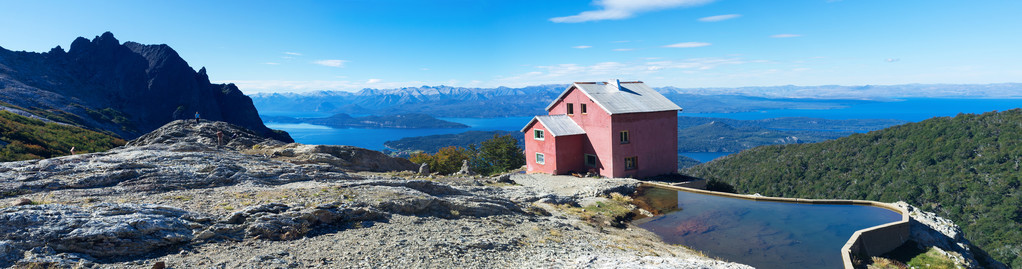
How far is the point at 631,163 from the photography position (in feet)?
98.0

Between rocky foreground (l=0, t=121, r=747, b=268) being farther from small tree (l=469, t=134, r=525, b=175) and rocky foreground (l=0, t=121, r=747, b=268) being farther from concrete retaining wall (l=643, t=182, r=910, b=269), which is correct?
small tree (l=469, t=134, r=525, b=175)

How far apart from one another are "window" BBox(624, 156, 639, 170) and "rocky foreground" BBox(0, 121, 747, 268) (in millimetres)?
11200

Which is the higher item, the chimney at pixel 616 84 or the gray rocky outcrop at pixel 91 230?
the chimney at pixel 616 84

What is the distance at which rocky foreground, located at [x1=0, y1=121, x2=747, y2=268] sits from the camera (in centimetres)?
888

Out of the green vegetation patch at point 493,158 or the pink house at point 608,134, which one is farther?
the green vegetation patch at point 493,158

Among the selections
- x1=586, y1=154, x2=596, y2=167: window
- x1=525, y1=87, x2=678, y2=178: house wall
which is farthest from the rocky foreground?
x1=586, y1=154, x2=596, y2=167: window

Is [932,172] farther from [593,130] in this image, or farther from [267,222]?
[267,222]

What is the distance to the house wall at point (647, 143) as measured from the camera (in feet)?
95.1

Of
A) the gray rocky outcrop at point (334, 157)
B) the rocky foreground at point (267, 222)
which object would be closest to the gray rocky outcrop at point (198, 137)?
the gray rocky outcrop at point (334, 157)

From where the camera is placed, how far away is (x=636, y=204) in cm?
2069

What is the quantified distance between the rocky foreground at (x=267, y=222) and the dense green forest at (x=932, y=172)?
42.7 meters

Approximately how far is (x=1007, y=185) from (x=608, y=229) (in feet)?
170

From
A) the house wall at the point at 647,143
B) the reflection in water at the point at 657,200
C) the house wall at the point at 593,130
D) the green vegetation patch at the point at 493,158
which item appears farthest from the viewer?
the green vegetation patch at the point at 493,158

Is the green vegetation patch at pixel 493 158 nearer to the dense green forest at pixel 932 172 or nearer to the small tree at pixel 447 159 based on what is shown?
the small tree at pixel 447 159
